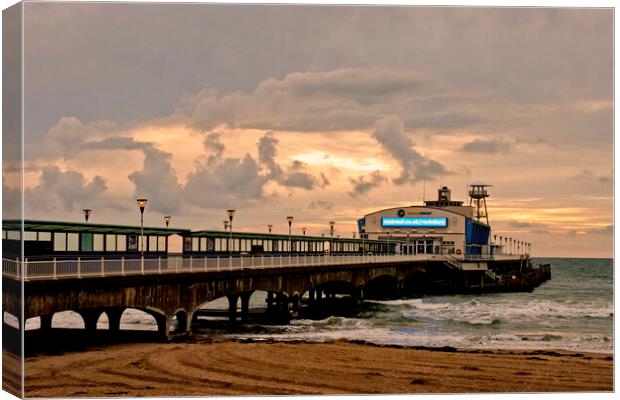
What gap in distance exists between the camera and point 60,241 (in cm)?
3647

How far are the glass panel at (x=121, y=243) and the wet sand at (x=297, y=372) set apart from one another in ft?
27.6

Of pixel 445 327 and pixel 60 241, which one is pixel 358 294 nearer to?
pixel 445 327

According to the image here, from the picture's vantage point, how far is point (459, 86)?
32188mm

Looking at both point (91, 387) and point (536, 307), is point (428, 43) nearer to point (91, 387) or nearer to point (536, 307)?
point (91, 387)

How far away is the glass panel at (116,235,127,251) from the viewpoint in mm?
41156

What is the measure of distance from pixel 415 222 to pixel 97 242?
73081 mm

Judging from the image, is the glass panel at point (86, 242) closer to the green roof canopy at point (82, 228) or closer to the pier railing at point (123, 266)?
the green roof canopy at point (82, 228)

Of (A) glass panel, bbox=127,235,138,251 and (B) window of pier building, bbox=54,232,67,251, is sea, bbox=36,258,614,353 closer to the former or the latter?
(A) glass panel, bbox=127,235,138,251

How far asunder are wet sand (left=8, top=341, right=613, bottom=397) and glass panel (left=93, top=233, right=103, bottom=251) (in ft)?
23.1

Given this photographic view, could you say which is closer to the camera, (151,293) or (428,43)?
(428,43)

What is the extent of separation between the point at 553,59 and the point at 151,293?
1672cm

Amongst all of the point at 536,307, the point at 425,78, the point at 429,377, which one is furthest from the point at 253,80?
the point at 536,307

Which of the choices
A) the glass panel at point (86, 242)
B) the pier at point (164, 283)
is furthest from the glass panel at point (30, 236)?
the glass panel at point (86, 242)

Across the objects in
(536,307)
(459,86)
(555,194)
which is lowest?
(536,307)
